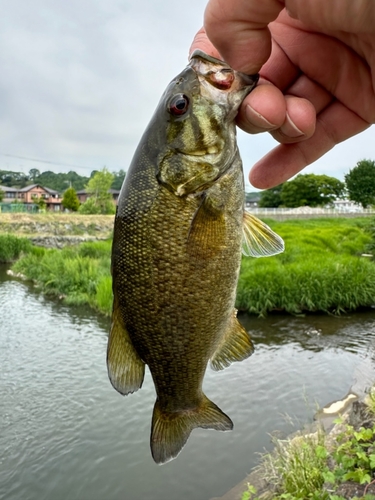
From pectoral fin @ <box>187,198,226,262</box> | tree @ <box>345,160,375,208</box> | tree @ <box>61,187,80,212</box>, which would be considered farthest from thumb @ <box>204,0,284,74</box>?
tree @ <box>345,160,375,208</box>

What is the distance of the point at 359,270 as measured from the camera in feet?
51.4

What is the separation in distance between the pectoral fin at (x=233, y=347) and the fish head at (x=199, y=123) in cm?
66

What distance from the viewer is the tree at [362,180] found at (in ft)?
226

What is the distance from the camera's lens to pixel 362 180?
69500 millimetres

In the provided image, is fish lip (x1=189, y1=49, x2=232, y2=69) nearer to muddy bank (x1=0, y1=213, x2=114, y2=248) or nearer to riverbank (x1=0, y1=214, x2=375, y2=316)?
riverbank (x1=0, y1=214, x2=375, y2=316)

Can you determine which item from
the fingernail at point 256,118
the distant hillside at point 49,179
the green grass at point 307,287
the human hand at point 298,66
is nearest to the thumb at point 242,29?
the human hand at point 298,66

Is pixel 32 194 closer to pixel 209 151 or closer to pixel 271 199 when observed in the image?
pixel 271 199

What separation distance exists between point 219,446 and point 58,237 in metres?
24.5

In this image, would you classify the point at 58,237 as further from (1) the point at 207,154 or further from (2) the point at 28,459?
(1) the point at 207,154

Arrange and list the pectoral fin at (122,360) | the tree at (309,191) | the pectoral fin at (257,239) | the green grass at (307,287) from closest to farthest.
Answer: the pectoral fin at (122,360)
the pectoral fin at (257,239)
the green grass at (307,287)
the tree at (309,191)

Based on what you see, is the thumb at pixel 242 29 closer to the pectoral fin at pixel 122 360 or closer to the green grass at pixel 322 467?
the pectoral fin at pixel 122 360

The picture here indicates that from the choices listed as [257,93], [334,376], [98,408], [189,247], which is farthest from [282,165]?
[334,376]

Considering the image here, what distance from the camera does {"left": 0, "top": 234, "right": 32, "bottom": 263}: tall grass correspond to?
81.1 ft

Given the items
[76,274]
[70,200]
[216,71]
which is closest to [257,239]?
[216,71]
